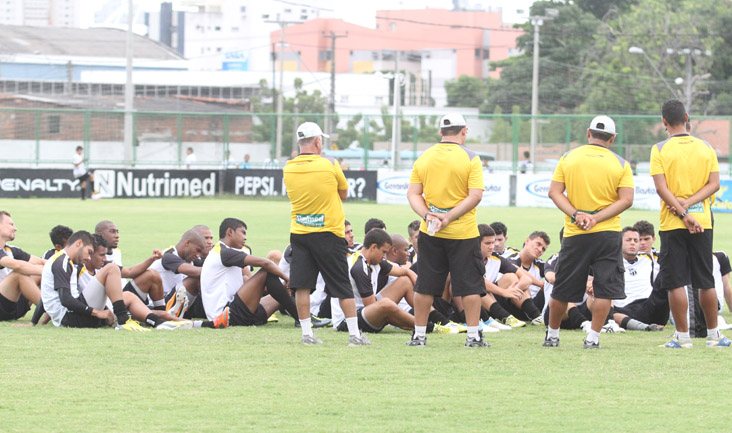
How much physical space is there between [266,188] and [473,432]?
103ft

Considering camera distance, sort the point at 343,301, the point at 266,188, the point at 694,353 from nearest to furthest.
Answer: the point at 694,353, the point at 343,301, the point at 266,188

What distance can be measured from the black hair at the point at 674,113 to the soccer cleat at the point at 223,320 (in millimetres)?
4378

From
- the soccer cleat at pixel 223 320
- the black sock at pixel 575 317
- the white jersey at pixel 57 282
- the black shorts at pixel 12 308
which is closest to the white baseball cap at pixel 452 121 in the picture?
the black sock at pixel 575 317

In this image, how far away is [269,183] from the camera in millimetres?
36312

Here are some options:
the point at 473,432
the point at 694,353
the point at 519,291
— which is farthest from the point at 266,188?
the point at 473,432

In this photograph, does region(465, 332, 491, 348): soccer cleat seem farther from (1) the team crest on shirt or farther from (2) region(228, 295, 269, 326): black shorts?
(2) region(228, 295, 269, 326): black shorts

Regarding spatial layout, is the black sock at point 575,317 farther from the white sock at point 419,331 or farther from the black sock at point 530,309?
the white sock at point 419,331

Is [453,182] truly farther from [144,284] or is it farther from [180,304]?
[144,284]

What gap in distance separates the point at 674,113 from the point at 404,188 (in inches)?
1039

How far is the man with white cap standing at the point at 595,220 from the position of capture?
8.04 metres

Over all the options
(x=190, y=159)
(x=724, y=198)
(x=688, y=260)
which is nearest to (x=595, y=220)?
(x=688, y=260)

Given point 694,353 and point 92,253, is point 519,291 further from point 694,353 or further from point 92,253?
point 92,253

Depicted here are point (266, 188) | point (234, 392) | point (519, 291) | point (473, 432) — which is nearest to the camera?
point (473, 432)

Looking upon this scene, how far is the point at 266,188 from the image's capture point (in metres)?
36.3
